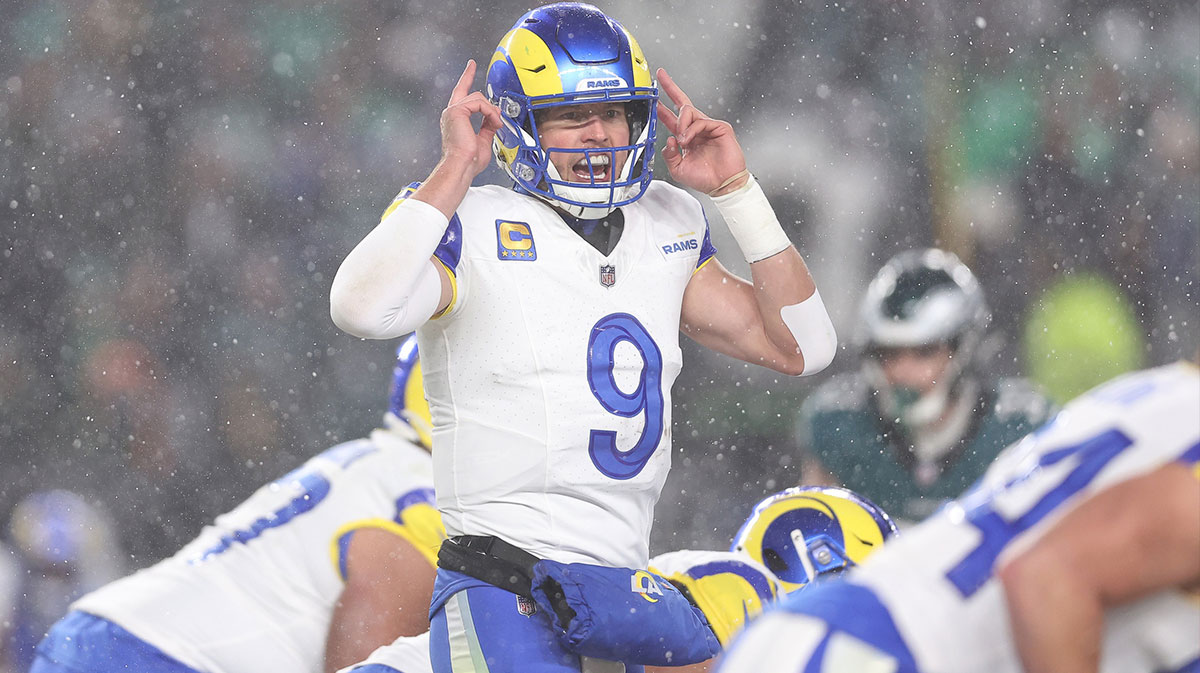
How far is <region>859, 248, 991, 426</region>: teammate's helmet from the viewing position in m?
4.18

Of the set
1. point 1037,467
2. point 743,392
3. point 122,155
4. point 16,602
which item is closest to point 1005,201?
point 743,392

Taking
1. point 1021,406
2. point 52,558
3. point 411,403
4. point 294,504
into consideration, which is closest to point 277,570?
point 294,504

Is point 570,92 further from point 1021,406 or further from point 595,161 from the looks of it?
point 1021,406

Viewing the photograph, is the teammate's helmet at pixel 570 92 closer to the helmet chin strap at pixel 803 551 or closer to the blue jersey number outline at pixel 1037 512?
the helmet chin strap at pixel 803 551

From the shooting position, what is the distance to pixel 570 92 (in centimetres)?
247

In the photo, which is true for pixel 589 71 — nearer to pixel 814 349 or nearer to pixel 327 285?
pixel 814 349

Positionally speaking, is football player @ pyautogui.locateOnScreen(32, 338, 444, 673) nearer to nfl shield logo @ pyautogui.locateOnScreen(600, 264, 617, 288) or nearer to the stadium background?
nfl shield logo @ pyautogui.locateOnScreen(600, 264, 617, 288)

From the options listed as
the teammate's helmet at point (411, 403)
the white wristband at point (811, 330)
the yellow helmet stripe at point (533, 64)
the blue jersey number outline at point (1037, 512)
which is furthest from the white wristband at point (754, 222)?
the blue jersey number outline at point (1037, 512)

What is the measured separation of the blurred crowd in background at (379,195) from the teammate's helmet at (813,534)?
3.00 m

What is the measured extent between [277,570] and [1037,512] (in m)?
2.41

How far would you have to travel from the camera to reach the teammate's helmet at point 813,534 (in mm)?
2707

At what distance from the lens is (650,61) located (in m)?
6.40

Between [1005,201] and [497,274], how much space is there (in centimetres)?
464

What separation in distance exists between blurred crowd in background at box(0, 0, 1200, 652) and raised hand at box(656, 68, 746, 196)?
3.26m
